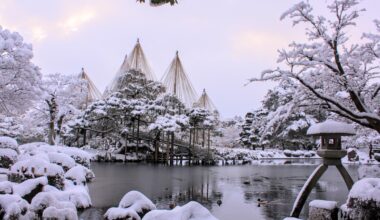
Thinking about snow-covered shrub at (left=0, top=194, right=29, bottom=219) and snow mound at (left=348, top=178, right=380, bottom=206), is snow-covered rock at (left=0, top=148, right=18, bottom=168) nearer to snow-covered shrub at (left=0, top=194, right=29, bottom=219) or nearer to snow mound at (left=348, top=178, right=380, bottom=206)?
snow-covered shrub at (left=0, top=194, right=29, bottom=219)

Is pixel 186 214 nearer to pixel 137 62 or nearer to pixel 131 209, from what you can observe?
pixel 131 209

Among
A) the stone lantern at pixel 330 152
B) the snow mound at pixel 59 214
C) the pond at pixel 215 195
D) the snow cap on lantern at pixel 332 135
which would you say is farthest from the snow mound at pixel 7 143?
the snow cap on lantern at pixel 332 135

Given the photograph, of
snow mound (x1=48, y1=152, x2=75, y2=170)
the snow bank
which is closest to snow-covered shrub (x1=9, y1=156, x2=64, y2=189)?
snow mound (x1=48, y1=152, x2=75, y2=170)

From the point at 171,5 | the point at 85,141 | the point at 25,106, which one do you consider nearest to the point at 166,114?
the point at 85,141

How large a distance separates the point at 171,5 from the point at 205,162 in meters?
25.2

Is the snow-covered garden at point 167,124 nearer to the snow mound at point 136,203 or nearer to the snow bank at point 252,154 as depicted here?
the snow mound at point 136,203

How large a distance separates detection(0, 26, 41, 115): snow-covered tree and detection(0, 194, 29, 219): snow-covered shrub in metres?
6.34

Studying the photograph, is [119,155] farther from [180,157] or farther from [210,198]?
[210,198]

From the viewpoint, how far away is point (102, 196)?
10.4 m

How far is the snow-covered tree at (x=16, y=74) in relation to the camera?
11273 mm

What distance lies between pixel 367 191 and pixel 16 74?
36.0ft

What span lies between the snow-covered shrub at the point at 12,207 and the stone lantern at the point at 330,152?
17.0ft

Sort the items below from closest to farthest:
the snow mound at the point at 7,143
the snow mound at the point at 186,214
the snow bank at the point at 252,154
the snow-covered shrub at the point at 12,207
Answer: the snow mound at the point at 186,214, the snow-covered shrub at the point at 12,207, the snow mound at the point at 7,143, the snow bank at the point at 252,154

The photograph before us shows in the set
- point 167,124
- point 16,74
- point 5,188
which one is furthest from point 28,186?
point 167,124
